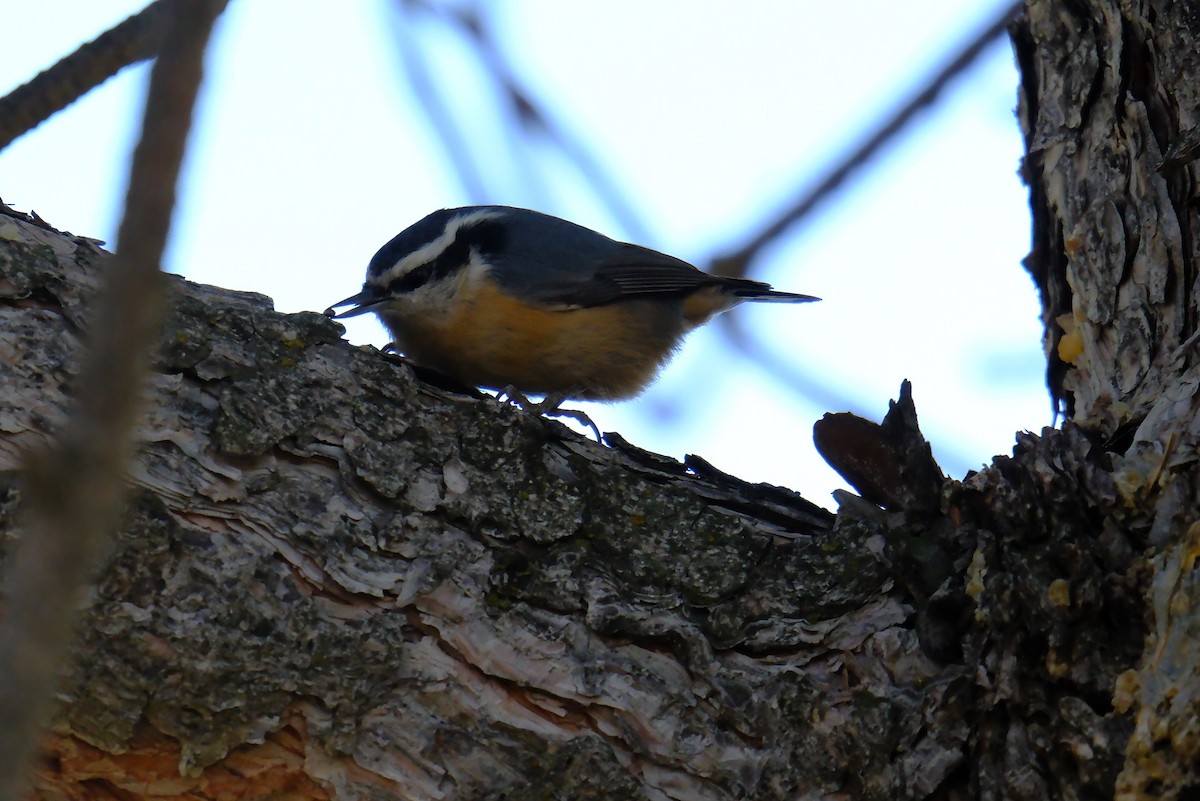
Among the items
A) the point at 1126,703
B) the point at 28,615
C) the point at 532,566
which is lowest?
the point at 28,615

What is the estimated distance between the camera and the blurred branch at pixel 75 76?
1.99 metres

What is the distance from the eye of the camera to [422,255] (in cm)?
334

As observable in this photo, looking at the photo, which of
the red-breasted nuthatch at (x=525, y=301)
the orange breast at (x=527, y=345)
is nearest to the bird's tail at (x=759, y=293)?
the red-breasted nuthatch at (x=525, y=301)

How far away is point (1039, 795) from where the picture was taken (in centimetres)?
165

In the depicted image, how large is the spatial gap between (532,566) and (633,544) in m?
0.16

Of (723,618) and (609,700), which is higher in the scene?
(723,618)

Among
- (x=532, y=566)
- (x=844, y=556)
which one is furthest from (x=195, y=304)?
(x=844, y=556)

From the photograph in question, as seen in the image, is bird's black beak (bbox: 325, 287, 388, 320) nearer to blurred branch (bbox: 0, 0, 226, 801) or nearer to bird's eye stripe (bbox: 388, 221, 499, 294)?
bird's eye stripe (bbox: 388, 221, 499, 294)

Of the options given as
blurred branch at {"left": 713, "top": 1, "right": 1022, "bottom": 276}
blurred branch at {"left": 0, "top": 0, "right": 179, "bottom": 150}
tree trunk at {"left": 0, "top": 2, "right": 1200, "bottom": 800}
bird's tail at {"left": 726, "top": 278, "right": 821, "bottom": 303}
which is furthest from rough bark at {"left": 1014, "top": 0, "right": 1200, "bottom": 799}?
blurred branch at {"left": 0, "top": 0, "right": 179, "bottom": 150}

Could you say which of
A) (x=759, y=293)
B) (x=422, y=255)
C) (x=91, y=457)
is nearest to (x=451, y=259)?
(x=422, y=255)

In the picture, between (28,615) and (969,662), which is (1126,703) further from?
(28,615)

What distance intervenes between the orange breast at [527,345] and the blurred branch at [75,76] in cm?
120

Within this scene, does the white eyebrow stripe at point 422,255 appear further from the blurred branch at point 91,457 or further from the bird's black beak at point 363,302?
the blurred branch at point 91,457

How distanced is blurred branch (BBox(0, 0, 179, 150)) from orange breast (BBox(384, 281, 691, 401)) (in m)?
1.20
